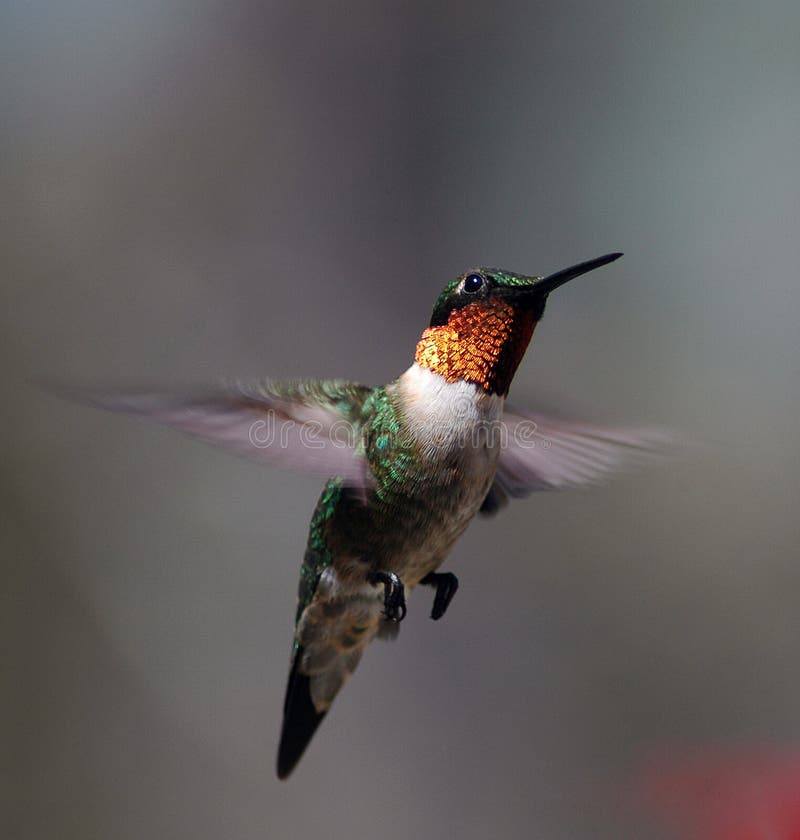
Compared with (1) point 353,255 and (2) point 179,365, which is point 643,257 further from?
(2) point 179,365

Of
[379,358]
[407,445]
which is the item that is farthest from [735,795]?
[379,358]

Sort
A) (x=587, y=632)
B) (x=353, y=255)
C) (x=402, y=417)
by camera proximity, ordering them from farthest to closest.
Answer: (x=353, y=255) → (x=587, y=632) → (x=402, y=417)

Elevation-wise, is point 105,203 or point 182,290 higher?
point 105,203

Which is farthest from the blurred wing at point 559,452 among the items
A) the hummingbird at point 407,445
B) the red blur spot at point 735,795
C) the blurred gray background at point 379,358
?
the blurred gray background at point 379,358

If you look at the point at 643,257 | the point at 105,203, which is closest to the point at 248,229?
the point at 105,203

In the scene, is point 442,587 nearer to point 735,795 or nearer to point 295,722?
point 295,722

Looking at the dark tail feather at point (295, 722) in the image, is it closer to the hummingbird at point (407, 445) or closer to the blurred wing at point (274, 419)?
the hummingbird at point (407, 445)
